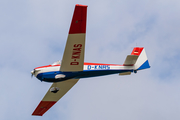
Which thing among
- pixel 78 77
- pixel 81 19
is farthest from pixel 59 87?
pixel 81 19

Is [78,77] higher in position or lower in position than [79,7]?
lower

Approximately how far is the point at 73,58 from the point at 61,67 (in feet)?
4.93

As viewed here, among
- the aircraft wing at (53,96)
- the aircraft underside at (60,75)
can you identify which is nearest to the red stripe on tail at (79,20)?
the aircraft underside at (60,75)

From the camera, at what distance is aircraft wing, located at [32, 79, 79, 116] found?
26.4 meters

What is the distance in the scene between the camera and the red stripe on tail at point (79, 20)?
18.8 m

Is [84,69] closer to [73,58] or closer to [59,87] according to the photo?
[73,58]

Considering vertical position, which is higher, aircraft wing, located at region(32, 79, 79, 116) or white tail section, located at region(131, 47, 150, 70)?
white tail section, located at region(131, 47, 150, 70)

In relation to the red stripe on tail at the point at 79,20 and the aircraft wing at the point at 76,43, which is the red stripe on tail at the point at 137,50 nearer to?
the aircraft wing at the point at 76,43

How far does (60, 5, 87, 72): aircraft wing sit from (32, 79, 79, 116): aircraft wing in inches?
122

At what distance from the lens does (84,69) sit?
24.0 m

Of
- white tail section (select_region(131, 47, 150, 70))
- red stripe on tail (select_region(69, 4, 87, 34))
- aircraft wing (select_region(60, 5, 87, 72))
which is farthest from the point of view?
white tail section (select_region(131, 47, 150, 70))

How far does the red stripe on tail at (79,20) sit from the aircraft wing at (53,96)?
264 inches

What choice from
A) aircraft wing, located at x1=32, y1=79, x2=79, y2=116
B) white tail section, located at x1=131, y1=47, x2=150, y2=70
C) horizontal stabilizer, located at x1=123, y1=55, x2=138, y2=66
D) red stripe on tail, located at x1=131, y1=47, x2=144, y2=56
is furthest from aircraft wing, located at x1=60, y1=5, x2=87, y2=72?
red stripe on tail, located at x1=131, y1=47, x2=144, y2=56

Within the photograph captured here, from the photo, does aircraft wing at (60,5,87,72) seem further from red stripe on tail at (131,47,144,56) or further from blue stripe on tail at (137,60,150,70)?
red stripe on tail at (131,47,144,56)
